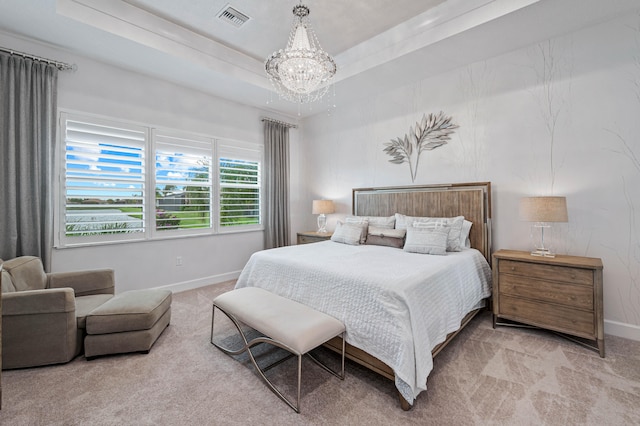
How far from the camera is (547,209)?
2.54m

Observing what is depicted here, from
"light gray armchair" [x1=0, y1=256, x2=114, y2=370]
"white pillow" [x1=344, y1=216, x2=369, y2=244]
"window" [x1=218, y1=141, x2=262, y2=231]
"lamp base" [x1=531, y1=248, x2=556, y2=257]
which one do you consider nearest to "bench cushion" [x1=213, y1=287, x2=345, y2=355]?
"light gray armchair" [x1=0, y1=256, x2=114, y2=370]

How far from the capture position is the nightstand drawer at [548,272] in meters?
2.31

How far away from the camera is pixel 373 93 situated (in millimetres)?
4285

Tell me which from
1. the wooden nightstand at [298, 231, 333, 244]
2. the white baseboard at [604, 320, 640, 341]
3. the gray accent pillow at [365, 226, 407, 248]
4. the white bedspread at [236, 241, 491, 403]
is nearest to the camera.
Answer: the white bedspread at [236, 241, 491, 403]

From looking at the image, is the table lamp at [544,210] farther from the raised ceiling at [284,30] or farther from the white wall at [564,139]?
the raised ceiling at [284,30]

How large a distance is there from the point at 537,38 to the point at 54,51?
5.14m

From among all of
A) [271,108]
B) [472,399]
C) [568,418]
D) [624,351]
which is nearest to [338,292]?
[472,399]

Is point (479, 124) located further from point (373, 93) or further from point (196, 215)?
point (196, 215)

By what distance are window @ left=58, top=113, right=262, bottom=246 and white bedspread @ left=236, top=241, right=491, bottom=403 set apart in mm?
1728

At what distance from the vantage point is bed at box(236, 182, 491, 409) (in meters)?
1.71

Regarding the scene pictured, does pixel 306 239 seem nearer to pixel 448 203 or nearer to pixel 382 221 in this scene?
pixel 382 221

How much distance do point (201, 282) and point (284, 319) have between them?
2.76 m

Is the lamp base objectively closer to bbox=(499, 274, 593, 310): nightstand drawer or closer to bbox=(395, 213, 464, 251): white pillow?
bbox=(499, 274, 593, 310): nightstand drawer

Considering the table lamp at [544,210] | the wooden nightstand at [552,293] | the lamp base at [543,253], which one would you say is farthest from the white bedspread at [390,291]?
the table lamp at [544,210]
